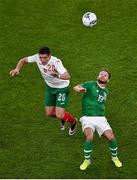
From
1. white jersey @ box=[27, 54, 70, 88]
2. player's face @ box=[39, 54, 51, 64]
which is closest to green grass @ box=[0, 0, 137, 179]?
white jersey @ box=[27, 54, 70, 88]

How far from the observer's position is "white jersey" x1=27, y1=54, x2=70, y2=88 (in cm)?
1531

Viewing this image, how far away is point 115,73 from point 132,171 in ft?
16.2

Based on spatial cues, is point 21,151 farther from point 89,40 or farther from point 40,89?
point 89,40

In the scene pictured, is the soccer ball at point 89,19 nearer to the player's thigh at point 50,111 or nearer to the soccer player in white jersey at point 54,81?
the soccer player in white jersey at point 54,81

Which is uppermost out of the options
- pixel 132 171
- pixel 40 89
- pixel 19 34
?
A: pixel 19 34

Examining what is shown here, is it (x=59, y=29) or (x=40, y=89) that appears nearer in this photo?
(x=40, y=89)

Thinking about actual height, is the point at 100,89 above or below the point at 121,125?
above

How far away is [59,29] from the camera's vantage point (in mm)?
21312

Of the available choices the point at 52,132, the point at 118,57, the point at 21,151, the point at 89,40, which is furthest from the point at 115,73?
the point at 21,151

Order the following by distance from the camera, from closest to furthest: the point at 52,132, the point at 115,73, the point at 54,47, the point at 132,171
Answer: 1. the point at 132,171
2. the point at 52,132
3. the point at 115,73
4. the point at 54,47

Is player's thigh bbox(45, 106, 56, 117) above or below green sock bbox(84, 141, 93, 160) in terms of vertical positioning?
above

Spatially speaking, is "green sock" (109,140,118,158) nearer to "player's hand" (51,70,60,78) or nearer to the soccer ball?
"player's hand" (51,70,60,78)

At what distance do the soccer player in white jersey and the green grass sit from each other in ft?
1.70

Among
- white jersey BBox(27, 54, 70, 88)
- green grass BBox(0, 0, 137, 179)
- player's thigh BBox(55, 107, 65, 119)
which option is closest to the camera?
green grass BBox(0, 0, 137, 179)
